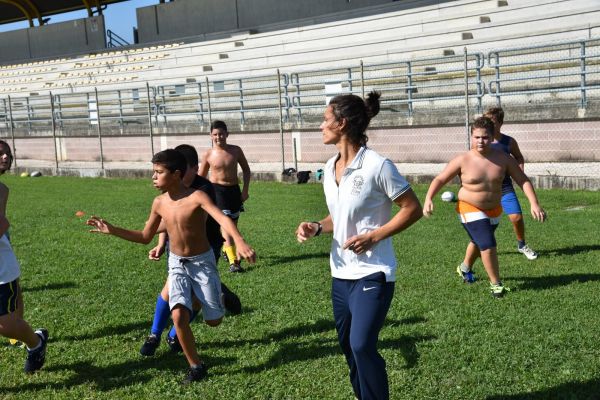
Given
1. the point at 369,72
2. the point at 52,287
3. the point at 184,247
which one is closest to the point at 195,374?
the point at 184,247

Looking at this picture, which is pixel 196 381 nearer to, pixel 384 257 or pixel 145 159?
pixel 384 257

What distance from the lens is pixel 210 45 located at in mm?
34219

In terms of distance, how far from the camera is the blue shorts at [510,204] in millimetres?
8797

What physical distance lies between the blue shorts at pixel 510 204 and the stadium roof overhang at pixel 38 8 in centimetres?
4148

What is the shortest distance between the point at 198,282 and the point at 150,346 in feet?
2.68

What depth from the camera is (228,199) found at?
362 inches

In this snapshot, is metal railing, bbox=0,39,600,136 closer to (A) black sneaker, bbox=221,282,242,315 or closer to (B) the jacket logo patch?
(A) black sneaker, bbox=221,282,242,315

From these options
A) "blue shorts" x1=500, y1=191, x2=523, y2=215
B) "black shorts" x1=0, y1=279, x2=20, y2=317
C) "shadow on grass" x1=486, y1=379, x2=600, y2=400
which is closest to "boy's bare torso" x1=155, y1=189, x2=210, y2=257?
"black shorts" x1=0, y1=279, x2=20, y2=317

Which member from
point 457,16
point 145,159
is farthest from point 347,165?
point 145,159

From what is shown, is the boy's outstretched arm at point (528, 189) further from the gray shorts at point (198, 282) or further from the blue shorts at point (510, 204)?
the gray shorts at point (198, 282)

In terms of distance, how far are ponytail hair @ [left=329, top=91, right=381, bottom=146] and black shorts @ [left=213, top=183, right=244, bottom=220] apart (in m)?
5.27

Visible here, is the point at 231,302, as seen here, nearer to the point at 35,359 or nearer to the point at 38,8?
the point at 35,359

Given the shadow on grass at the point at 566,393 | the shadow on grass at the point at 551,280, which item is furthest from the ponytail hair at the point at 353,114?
the shadow on grass at the point at 551,280

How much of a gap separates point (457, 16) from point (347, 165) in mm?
22708
